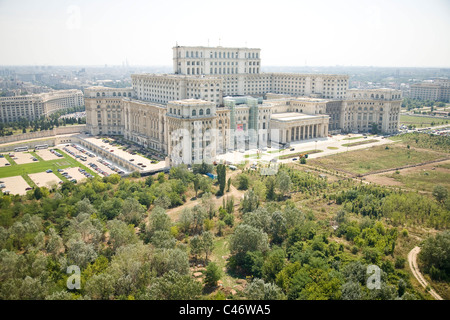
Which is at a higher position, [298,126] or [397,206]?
[298,126]

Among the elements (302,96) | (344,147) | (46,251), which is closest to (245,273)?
(46,251)

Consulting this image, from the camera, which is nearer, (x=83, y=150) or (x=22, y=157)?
(x=22, y=157)

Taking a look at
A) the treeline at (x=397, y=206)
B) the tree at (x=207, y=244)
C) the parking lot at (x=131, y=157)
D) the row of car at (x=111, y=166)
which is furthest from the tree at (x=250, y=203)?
the row of car at (x=111, y=166)

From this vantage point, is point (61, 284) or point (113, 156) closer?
point (61, 284)

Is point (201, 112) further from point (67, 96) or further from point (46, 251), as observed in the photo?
point (67, 96)

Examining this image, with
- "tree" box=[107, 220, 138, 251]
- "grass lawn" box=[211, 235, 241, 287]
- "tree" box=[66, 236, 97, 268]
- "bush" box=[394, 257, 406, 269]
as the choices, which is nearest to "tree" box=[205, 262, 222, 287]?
"grass lawn" box=[211, 235, 241, 287]

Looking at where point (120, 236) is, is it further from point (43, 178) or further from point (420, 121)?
point (420, 121)

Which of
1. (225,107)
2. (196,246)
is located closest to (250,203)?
(196,246)
